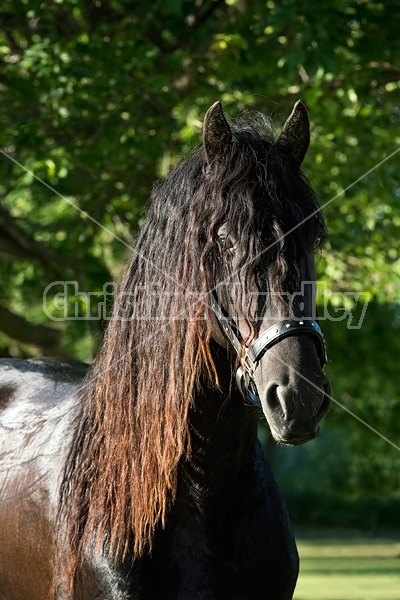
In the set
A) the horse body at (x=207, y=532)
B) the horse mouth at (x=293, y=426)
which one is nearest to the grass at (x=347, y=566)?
the horse body at (x=207, y=532)

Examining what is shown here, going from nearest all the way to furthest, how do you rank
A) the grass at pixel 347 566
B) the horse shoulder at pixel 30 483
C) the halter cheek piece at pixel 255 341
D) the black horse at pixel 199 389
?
1. the halter cheek piece at pixel 255 341
2. the black horse at pixel 199 389
3. the horse shoulder at pixel 30 483
4. the grass at pixel 347 566

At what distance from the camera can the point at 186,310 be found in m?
3.10

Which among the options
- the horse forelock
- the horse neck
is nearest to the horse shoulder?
the horse forelock

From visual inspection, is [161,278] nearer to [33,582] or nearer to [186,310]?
[186,310]

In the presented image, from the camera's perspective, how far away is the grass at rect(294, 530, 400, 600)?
15.0 meters

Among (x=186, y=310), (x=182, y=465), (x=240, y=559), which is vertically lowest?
(x=240, y=559)

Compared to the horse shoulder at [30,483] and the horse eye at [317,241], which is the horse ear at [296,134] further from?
the horse shoulder at [30,483]

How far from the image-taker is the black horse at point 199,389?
2.95m

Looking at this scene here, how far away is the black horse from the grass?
10493 mm

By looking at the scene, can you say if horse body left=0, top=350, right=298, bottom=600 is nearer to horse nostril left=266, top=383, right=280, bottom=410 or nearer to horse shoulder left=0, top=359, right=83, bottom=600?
horse shoulder left=0, top=359, right=83, bottom=600

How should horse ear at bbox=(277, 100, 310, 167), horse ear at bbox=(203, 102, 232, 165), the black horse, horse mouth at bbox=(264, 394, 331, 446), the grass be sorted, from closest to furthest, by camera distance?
horse mouth at bbox=(264, 394, 331, 446) → the black horse → horse ear at bbox=(203, 102, 232, 165) → horse ear at bbox=(277, 100, 310, 167) → the grass

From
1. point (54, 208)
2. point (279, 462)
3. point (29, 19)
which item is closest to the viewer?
point (29, 19)

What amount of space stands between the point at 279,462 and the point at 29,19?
31095mm

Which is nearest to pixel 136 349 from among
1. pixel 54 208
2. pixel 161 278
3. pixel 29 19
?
pixel 161 278
